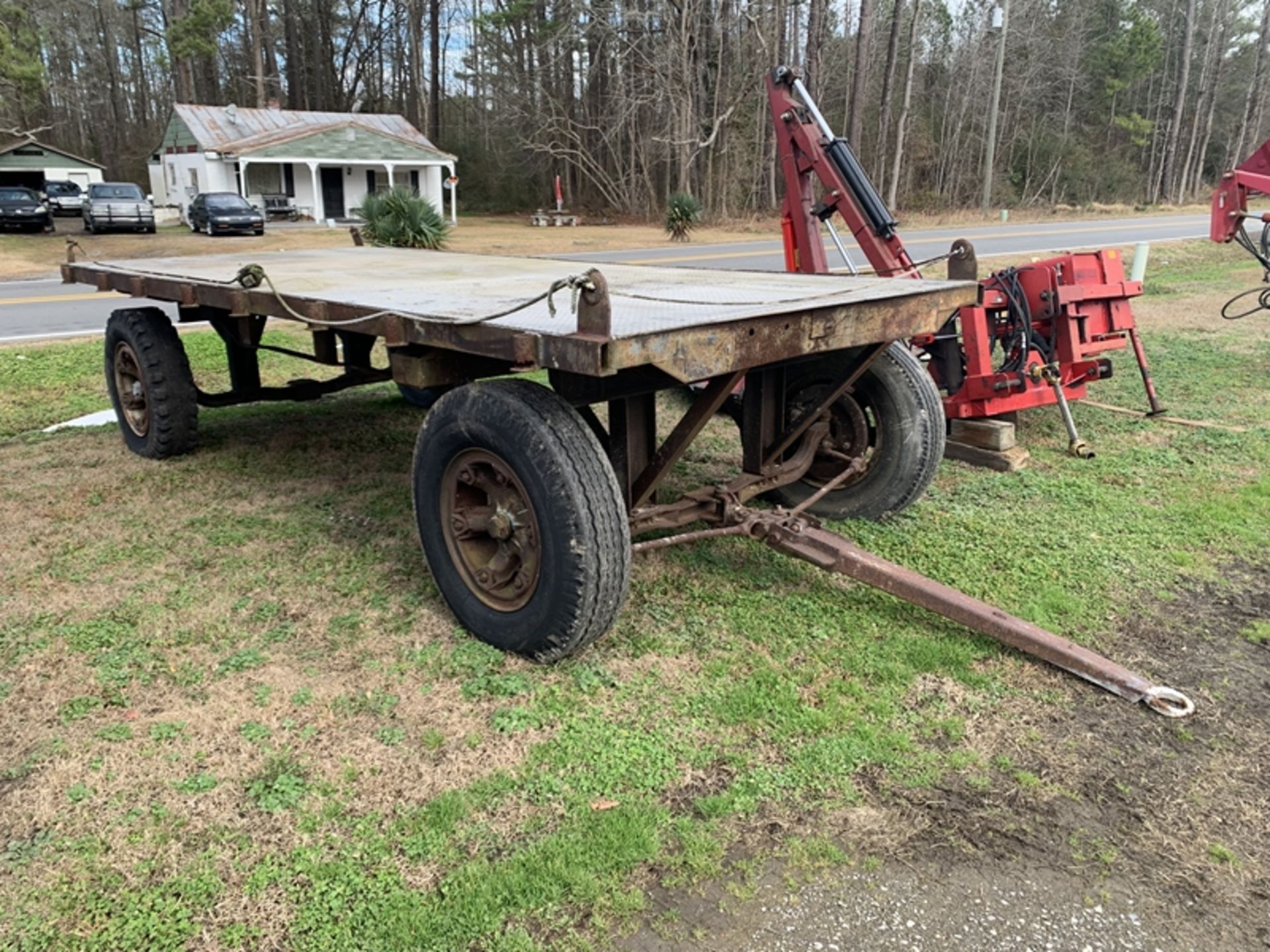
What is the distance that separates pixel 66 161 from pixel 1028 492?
44.6 meters

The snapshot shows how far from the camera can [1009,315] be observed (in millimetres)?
6066

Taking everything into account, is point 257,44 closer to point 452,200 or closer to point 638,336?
point 452,200

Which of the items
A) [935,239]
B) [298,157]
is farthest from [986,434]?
[298,157]

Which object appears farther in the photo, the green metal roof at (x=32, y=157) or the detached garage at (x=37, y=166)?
the detached garage at (x=37, y=166)

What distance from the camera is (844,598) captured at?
12.8 ft

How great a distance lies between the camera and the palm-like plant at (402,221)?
16.8 meters

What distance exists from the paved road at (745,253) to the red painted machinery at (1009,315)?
244 cm

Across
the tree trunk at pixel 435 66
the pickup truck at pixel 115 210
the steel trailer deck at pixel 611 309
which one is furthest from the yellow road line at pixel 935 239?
the tree trunk at pixel 435 66

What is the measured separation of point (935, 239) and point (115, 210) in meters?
21.4

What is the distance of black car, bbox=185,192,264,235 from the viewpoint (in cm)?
2608

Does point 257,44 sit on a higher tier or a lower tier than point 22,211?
higher

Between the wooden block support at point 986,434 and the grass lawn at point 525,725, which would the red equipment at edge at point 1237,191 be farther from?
the grass lawn at point 525,725

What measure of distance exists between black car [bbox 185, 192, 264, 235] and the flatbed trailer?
2329 cm

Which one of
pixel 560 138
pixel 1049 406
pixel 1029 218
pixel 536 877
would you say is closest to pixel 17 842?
pixel 536 877
